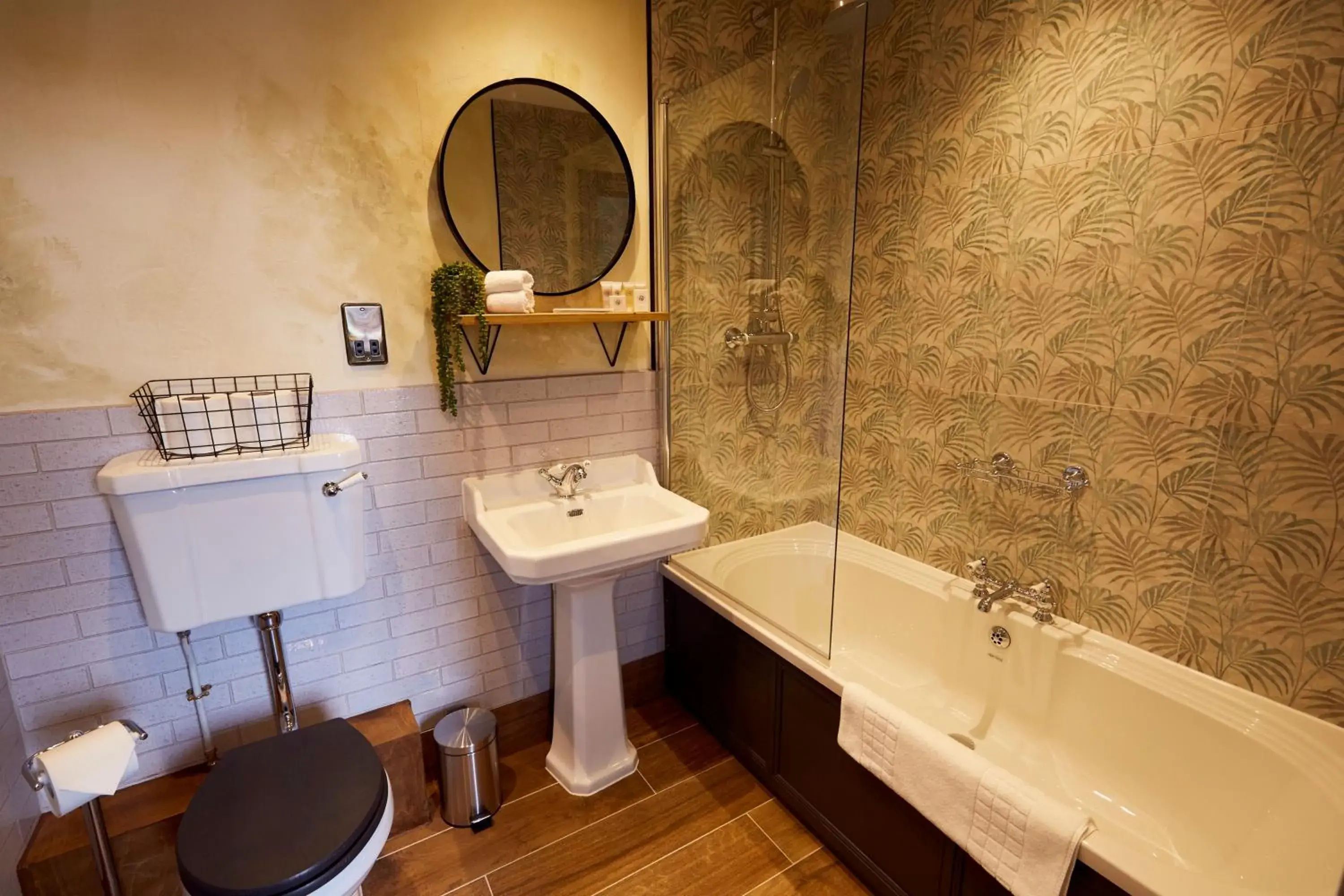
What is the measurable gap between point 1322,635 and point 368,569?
2.41 metres

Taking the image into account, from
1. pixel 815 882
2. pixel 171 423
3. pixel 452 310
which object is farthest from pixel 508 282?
pixel 815 882

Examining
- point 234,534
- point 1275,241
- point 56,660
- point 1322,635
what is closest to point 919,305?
point 1275,241

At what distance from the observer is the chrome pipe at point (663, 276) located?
2.07 meters

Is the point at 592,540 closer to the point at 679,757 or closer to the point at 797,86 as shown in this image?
the point at 679,757

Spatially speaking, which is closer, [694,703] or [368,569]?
[368,569]

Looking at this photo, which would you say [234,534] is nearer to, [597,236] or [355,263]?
[355,263]

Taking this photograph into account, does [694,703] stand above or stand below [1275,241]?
below

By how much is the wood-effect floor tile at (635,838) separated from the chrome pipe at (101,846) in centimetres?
84

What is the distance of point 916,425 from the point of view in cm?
226

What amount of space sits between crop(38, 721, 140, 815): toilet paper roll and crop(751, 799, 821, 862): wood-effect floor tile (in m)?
1.57

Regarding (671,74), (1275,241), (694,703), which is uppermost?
(671,74)

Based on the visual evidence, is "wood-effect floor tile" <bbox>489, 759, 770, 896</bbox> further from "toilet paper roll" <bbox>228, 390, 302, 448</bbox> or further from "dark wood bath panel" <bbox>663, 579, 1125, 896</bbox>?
"toilet paper roll" <bbox>228, 390, 302, 448</bbox>

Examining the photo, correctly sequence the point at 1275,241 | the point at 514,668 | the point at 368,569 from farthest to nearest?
the point at 514,668
the point at 368,569
the point at 1275,241

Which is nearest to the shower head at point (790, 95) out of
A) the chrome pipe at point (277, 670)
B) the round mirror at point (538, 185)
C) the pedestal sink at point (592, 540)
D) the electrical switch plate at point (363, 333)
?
the round mirror at point (538, 185)
